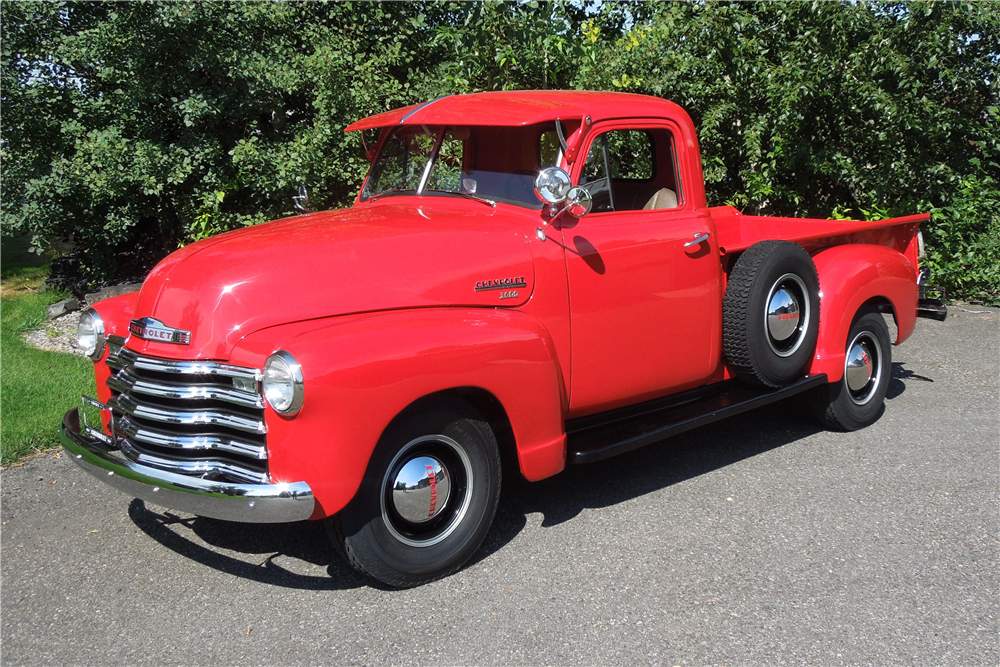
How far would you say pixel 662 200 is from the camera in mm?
4895

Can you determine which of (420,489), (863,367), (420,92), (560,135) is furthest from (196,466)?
(420,92)

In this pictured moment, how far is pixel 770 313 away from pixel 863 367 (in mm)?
1264

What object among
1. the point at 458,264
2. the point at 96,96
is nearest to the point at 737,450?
the point at 458,264

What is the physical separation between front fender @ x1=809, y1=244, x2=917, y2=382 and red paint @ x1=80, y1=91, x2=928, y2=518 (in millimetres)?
18

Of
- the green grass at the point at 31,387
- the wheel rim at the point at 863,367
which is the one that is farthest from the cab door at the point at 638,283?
the green grass at the point at 31,387

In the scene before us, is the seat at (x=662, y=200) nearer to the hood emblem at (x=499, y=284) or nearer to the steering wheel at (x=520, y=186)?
the steering wheel at (x=520, y=186)

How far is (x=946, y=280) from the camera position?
32.2 ft

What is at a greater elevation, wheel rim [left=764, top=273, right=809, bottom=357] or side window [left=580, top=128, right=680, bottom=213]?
side window [left=580, top=128, right=680, bottom=213]

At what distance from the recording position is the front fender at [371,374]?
3.18 m

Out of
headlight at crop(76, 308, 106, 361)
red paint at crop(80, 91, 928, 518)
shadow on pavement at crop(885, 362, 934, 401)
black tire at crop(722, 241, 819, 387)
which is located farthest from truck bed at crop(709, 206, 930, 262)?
headlight at crop(76, 308, 106, 361)

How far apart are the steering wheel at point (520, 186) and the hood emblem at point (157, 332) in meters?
1.74

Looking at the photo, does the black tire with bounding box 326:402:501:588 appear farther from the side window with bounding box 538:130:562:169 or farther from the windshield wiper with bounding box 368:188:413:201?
the windshield wiper with bounding box 368:188:413:201

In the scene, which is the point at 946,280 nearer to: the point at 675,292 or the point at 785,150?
the point at 785,150

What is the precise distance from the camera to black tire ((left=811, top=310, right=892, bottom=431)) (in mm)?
5527
